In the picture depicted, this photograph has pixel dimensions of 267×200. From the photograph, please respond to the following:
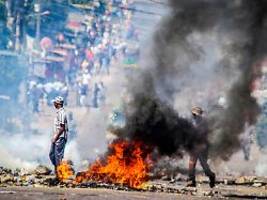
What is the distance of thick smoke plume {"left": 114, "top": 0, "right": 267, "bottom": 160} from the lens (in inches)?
518

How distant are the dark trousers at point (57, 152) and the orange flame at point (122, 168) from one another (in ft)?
1.86

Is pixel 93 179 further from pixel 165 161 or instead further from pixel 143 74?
pixel 143 74

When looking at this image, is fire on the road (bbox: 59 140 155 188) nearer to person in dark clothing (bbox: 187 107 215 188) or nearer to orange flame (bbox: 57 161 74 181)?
orange flame (bbox: 57 161 74 181)

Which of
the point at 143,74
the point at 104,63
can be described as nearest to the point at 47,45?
the point at 104,63

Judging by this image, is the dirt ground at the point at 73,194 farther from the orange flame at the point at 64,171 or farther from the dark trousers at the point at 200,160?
the dark trousers at the point at 200,160

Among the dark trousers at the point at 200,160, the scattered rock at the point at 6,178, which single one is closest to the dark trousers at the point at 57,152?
the scattered rock at the point at 6,178

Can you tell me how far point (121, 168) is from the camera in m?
11.8

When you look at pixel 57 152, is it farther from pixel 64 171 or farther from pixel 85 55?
pixel 85 55

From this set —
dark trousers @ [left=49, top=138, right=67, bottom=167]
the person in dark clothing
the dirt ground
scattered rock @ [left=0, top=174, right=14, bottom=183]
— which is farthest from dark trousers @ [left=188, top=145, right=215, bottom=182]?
scattered rock @ [left=0, top=174, right=14, bottom=183]

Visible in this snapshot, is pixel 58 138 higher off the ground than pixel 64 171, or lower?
higher

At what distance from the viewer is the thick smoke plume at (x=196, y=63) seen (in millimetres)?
13164

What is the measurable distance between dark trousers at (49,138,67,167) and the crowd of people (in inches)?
430

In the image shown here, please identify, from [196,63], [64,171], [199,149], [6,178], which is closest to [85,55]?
[196,63]

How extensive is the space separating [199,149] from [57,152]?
3.10m
